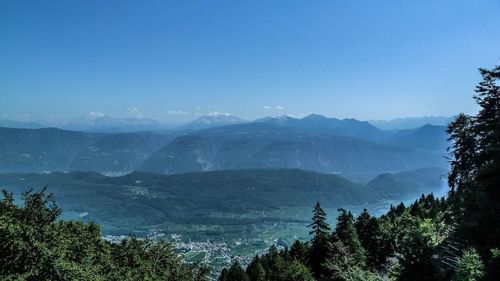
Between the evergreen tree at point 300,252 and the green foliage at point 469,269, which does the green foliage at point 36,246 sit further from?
the evergreen tree at point 300,252

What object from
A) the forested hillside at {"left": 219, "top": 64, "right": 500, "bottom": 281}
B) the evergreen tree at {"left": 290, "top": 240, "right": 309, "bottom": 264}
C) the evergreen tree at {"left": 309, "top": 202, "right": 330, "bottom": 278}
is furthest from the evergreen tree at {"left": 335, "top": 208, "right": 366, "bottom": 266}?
the forested hillside at {"left": 219, "top": 64, "right": 500, "bottom": 281}

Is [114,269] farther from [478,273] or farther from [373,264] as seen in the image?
[373,264]

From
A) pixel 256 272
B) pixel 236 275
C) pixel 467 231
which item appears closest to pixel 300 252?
pixel 256 272

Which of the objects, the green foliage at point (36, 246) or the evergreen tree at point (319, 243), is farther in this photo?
the evergreen tree at point (319, 243)

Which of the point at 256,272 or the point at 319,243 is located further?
the point at 256,272

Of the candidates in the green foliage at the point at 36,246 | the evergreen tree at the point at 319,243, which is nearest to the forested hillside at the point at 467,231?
the green foliage at the point at 36,246

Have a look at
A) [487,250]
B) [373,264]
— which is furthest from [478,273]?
[373,264]

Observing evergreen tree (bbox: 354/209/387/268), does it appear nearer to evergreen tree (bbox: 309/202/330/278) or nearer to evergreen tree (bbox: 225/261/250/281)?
evergreen tree (bbox: 309/202/330/278)

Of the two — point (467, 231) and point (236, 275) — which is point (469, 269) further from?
point (236, 275)

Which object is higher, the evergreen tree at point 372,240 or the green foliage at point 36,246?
the green foliage at point 36,246

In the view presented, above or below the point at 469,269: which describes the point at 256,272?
below

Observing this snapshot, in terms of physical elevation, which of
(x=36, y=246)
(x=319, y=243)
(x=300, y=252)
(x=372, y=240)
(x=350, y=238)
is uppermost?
(x=36, y=246)
